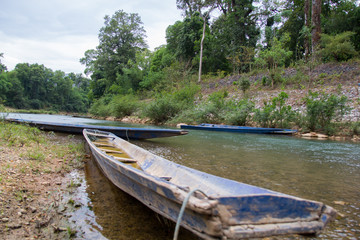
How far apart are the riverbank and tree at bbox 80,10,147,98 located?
115 ft

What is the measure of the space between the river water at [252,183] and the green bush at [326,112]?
4.17 m

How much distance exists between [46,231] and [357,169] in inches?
216

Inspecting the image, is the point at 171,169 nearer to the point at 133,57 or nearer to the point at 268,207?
the point at 268,207

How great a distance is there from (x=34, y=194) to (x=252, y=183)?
3045mm

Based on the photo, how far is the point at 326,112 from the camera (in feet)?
32.4

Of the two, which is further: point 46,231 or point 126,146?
point 126,146

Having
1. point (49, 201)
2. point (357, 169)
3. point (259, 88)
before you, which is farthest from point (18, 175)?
point (259, 88)

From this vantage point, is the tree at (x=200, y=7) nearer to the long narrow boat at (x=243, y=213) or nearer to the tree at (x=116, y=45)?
the tree at (x=116, y=45)

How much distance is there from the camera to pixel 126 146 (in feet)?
15.9

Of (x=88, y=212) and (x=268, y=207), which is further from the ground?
(x=268, y=207)

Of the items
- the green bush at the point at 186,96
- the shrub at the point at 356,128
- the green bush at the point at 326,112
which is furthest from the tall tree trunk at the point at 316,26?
the green bush at the point at 186,96

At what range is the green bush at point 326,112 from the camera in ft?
31.4

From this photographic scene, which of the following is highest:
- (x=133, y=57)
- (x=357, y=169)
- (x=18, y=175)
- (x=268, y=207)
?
(x=133, y=57)

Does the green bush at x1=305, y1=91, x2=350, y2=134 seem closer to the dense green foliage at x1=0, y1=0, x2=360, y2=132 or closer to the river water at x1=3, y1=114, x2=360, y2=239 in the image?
the dense green foliage at x1=0, y1=0, x2=360, y2=132
